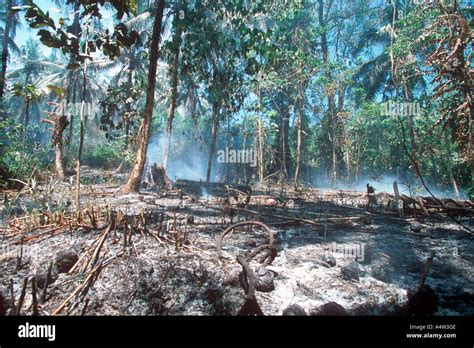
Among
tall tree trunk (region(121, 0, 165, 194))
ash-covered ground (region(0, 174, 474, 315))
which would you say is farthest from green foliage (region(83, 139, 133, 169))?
ash-covered ground (region(0, 174, 474, 315))

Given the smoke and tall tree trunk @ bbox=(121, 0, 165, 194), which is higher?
tall tree trunk @ bbox=(121, 0, 165, 194)

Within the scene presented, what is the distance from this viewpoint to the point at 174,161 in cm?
3784

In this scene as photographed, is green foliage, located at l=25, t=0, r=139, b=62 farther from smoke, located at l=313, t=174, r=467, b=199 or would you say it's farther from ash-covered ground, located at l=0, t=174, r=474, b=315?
smoke, located at l=313, t=174, r=467, b=199

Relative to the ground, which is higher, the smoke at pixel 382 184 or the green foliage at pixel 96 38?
the green foliage at pixel 96 38

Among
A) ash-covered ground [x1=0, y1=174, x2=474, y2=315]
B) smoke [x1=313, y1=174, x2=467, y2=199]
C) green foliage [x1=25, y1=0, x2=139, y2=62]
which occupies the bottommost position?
ash-covered ground [x1=0, y1=174, x2=474, y2=315]
